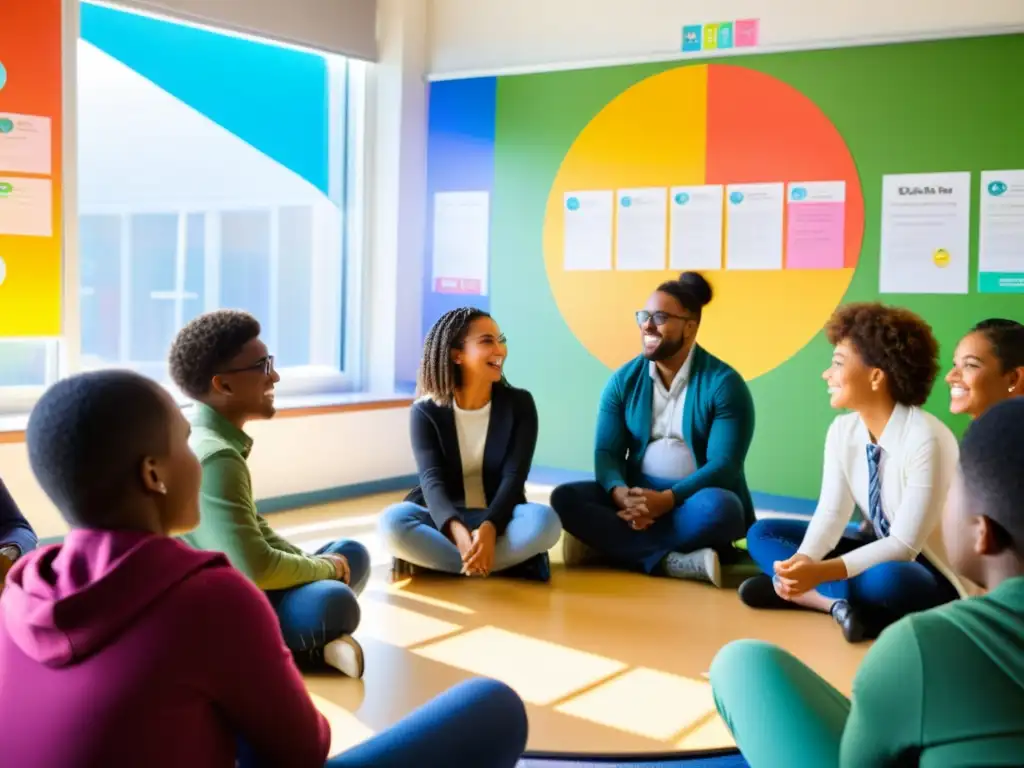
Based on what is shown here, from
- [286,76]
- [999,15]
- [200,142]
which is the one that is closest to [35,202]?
[200,142]

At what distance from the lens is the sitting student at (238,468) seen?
2795 millimetres

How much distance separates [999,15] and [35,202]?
4032mm

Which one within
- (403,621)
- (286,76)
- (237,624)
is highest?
(286,76)

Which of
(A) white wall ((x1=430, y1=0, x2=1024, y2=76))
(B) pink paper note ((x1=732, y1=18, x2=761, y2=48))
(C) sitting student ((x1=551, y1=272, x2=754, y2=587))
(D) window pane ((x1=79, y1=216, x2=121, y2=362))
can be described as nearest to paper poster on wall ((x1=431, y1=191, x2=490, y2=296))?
(A) white wall ((x1=430, y1=0, x2=1024, y2=76))

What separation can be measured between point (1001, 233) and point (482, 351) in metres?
2.36

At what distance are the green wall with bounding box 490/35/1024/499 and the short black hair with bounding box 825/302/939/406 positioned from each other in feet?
5.08

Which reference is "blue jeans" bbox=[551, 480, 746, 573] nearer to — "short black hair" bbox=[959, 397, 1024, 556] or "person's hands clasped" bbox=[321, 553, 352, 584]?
"person's hands clasped" bbox=[321, 553, 352, 584]

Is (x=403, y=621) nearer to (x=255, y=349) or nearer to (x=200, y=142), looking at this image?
(x=255, y=349)

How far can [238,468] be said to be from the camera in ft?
9.18

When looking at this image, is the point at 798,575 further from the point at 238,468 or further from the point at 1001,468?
the point at 1001,468

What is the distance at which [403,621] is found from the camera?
355cm

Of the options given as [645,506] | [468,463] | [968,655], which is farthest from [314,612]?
[968,655]

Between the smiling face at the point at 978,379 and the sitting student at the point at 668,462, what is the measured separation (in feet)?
2.89

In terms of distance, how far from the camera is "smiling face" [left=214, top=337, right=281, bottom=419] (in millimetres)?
2836
